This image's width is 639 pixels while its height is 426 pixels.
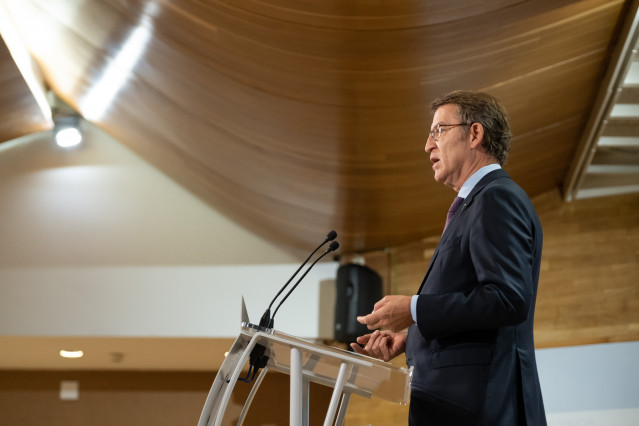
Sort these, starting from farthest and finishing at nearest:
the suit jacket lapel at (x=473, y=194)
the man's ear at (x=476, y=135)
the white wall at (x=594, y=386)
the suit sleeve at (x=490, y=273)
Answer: the white wall at (x=594, y=386), the man's ear at (x=476, y=135), the suit jacket lapel at (x=473, y=194), the suit sleeve at (x=490, y=273)

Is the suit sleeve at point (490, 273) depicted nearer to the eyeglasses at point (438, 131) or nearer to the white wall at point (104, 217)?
the eyeglasses at point (438, 131)

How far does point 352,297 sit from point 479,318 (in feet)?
13.9

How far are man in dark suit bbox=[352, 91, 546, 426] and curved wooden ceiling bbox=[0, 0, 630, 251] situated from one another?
74.8 inches

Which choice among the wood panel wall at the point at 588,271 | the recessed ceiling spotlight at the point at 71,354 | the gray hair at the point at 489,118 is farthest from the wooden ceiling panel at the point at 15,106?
the gray hair at the point at 489,118

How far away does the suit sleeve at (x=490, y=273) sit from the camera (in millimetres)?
1554

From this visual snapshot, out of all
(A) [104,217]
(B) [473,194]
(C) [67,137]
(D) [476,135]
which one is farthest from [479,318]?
(C) [67,137]

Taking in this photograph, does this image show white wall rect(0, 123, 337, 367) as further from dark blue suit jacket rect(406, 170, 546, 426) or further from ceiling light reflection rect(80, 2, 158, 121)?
dark blue suit jacket rect(406, 170, 546, 426)

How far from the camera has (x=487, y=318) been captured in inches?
60.8

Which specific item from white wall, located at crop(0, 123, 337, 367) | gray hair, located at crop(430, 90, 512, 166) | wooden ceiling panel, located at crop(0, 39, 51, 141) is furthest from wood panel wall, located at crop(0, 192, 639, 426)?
gray hair, located at crop(430, 90, 512, 166)

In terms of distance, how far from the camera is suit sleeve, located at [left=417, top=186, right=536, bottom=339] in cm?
155

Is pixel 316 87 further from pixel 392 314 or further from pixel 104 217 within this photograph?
pixel 104 217

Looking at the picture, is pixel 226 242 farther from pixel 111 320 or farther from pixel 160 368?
pixel 160 368

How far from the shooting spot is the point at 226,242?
618cm

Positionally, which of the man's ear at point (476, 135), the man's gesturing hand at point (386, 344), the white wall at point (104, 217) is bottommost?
the man's gesturing hand at point (386, 344)
